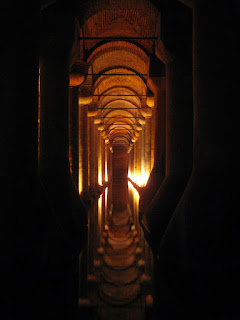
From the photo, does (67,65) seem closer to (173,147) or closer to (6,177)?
(173,147)

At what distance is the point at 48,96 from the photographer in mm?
4852

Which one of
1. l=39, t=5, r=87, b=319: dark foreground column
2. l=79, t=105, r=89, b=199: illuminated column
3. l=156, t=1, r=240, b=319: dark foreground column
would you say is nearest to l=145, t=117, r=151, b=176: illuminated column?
l=79, t=105, r=89, b=199: illuminated column

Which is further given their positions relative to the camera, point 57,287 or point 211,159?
point 57,287

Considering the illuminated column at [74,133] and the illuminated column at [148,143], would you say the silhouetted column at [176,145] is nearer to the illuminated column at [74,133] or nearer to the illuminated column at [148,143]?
the illuminated column at [74,133]

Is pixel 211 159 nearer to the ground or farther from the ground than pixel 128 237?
farther from the ground

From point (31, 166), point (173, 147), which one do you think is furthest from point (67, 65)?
point (31, 166)

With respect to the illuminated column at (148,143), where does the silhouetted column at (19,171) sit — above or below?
below

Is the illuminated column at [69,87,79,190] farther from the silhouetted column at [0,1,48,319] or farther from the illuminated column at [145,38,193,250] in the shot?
the silhouetted column at [0,1,48,319]

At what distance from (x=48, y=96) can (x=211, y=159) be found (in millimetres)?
2876

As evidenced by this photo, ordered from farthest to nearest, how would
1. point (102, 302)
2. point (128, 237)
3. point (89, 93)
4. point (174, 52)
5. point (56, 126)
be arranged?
point (128, 237)
point (89, 93)
point (102, 302)
point (174, 52)
point (56, 126)

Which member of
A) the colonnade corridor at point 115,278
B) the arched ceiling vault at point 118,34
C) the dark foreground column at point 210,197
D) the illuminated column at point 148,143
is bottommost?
the colonnade corridor at point 115,278

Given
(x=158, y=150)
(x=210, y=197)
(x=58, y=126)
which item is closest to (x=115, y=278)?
(x=158, y=150)

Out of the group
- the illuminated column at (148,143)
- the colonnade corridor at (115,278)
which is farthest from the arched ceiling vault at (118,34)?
the colonnade corridor at (115,278)

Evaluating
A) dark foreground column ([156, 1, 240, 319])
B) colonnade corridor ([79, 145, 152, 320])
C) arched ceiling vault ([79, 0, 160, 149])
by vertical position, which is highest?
arched ceiling vault ([79, 0, 160, 149])
